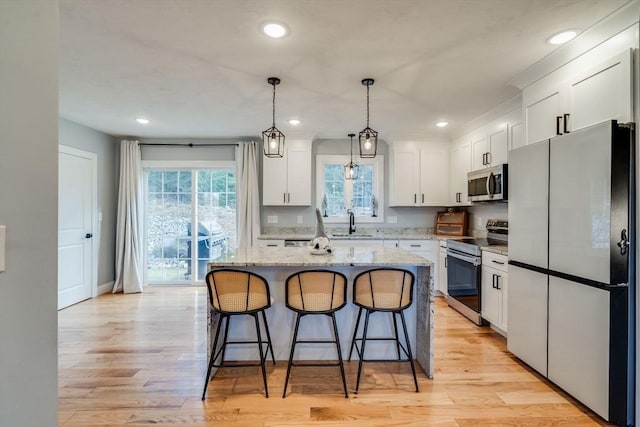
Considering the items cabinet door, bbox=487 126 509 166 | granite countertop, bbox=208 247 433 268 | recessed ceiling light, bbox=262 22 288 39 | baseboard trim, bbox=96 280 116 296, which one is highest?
recessed ceiling light, bbox=262 22 288 39

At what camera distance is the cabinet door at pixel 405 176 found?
513 cm

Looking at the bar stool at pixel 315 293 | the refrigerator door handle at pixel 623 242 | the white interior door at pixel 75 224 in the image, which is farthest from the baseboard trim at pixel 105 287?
the refrigerator door handle at pixel 623 242

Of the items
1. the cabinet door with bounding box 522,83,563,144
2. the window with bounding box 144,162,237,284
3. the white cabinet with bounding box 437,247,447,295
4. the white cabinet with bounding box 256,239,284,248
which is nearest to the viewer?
the cabinet door with bounding box 522,83,563,144

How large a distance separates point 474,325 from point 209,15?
12.5 feet

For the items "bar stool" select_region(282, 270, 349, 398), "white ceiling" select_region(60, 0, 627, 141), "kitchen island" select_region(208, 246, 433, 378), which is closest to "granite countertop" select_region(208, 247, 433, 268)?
"kitchen island" select_region(208, 246, 433, 378)

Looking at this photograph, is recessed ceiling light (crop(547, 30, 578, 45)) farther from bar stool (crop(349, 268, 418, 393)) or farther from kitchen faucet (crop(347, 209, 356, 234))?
kitchen faucet (crop(347, 209, 356, 234))

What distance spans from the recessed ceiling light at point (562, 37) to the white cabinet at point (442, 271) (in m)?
2.77

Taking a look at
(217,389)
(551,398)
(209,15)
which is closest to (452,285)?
(551,398)

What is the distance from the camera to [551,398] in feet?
7.37

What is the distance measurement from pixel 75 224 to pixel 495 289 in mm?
5245

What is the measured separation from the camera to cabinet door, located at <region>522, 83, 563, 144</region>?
2.54 meters

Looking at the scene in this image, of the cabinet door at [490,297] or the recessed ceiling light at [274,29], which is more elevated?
the recessed ceiling light at [274,29]

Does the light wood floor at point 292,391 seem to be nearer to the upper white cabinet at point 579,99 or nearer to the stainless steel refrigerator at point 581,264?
the stainless steel refrigerator at point 581,264

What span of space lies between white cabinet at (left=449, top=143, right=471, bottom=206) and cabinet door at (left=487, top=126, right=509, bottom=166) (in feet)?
1.80
